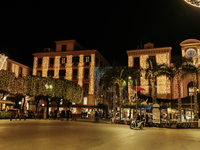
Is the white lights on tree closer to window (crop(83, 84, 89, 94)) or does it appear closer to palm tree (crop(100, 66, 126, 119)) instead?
palm tree (crop(100, 66, 126, 119))

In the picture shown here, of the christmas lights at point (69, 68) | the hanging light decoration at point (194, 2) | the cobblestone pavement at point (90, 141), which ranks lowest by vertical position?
the cobblestone pavement at point (90, 141)

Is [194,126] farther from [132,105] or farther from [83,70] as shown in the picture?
[83,70]

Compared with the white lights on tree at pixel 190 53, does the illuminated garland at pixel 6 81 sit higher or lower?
lower

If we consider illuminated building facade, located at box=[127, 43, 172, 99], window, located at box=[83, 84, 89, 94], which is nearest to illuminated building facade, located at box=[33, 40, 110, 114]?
window, located at box=[83, 84, 89, 94]

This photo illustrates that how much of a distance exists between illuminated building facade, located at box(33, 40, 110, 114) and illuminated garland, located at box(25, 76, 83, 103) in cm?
670

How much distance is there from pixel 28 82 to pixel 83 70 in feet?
54.9

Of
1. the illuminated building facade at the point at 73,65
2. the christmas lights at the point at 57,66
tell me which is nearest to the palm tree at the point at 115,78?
the illuminated building facade at the point at 73,65

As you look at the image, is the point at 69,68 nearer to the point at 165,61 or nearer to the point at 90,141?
the point at 165,61

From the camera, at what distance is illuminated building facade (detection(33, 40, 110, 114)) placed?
49.3 meters

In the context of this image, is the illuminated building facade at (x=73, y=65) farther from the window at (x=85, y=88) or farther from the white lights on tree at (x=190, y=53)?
the white lights on tree at (x=190, y=53)

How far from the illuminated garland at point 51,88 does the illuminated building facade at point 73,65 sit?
22.0 ft

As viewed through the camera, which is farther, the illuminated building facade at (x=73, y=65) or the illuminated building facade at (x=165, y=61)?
the illuminated building facade at (x=73, y=65)

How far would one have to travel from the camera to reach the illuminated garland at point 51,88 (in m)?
35.5

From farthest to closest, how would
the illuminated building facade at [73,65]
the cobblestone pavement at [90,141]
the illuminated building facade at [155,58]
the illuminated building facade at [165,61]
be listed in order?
the illuminated building facade at [73,65]
the illuminated building facade at [155,58]
the illuminated building facade at [165,61]
the cobblestone pavement at [90,141]
